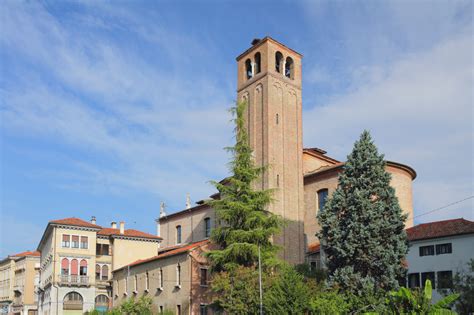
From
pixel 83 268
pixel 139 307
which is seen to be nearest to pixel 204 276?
pixel 139 307

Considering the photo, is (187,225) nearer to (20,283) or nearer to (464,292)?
(20,283)

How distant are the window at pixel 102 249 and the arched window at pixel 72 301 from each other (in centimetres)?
486

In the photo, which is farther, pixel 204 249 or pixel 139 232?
pixel 139 232

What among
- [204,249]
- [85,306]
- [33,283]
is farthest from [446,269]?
[33,283]

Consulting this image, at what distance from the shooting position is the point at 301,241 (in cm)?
4353

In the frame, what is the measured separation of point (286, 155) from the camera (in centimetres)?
4500

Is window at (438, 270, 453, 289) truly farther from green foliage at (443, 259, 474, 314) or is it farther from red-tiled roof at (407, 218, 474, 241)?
red-tiled roof at (407, 218, 474, 241)

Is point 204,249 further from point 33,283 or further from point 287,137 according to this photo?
point 33,283

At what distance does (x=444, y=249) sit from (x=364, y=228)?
10674 millimetres

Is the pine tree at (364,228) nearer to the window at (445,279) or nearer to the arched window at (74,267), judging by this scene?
the window at (445,279)

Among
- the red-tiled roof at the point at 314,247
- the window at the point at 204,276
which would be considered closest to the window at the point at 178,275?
the window at the point at 204,276

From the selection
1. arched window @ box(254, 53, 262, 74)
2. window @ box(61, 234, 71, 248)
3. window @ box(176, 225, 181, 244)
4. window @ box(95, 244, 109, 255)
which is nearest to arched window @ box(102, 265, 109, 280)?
window @ box(95, 244, 109, 255)

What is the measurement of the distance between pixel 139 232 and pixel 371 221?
38.1m

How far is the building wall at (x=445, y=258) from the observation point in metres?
33.3
